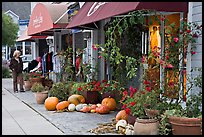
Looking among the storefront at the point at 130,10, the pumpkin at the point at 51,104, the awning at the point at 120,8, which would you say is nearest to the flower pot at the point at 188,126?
the storefront at the point at 130,10

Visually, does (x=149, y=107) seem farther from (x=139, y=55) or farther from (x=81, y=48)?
(x=81, y=48)

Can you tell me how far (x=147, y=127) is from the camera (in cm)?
738

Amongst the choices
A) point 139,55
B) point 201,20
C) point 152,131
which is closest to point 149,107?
point 152,131

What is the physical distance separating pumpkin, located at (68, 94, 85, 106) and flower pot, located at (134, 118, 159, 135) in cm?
412

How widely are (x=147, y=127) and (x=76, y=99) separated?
4340 mm

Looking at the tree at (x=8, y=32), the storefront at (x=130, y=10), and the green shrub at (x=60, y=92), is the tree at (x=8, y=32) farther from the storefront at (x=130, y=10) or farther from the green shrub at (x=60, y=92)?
the green shrub at (x=60, y=92)

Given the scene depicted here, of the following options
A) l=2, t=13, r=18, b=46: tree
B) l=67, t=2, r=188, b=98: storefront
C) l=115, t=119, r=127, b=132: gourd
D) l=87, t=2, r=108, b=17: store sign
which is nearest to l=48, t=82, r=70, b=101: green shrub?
l=67, t=2, r=188, b=98: storefront

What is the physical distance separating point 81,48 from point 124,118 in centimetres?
825

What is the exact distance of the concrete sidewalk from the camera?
8.48 m

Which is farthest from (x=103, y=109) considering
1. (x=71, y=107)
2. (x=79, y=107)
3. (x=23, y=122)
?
(x=23, y=122)

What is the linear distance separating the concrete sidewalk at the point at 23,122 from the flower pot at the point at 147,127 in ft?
5.26

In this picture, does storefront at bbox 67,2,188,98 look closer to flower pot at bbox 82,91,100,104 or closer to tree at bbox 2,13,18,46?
flower pot at bbox 82,91,100,104

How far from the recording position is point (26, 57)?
3697cm

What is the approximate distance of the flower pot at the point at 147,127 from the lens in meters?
7.37
